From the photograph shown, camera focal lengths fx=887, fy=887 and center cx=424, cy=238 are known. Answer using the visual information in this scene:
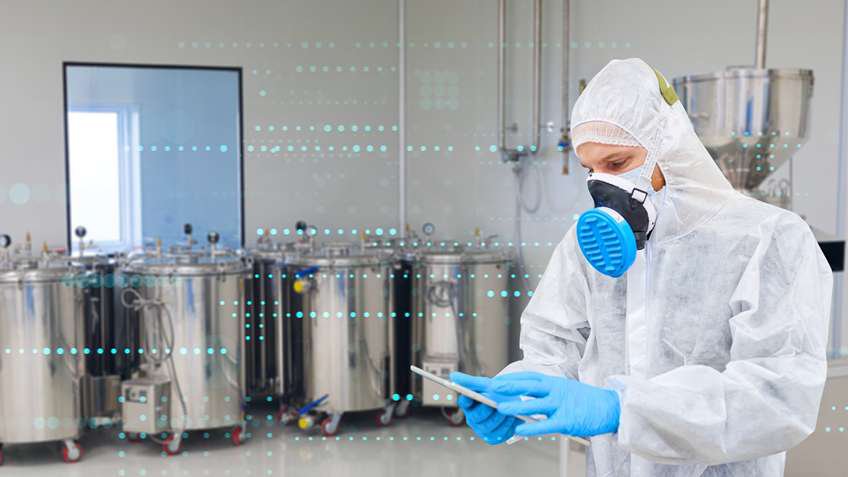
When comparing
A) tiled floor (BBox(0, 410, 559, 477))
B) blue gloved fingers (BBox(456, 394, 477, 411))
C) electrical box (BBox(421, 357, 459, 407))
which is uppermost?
blue gloved fingers (BBox(456, 394, 477, 411))

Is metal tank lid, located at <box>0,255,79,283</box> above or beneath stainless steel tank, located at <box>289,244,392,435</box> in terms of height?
above

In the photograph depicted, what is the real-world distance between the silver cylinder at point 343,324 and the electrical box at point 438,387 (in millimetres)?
211

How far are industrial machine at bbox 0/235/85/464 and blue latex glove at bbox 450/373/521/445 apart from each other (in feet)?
9.32

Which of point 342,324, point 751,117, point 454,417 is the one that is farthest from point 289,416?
point 751,117

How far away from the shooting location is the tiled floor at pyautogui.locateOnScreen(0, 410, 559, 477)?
3.49 m

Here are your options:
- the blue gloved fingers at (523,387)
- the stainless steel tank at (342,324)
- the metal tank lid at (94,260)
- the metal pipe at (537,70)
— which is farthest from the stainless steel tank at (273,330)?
the blue gloved fingers at (523,387)

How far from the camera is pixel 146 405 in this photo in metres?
3.61

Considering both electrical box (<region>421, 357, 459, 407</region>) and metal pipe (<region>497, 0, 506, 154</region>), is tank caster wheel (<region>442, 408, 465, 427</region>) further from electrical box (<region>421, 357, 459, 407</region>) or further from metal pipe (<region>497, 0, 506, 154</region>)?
metal pipe (<region>497, 0, 506, 154</region>)

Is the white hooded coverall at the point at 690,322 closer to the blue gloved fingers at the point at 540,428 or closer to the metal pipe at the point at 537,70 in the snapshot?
the blue gloved fingers at the point at 540,428

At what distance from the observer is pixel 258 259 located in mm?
4238

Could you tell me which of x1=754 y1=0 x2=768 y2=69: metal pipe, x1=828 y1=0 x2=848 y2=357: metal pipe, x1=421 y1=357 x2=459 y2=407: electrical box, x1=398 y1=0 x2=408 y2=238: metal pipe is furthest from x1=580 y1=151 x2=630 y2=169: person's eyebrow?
x1=398 y1=0 x2=408 y2=238: metal pipe

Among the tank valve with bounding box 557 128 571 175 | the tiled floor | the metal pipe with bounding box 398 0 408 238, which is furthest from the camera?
the metal pipe with bounding box 398 0 408 238

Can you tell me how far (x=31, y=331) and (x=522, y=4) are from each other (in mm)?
2543

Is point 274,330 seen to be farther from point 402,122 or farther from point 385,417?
point 402,122
